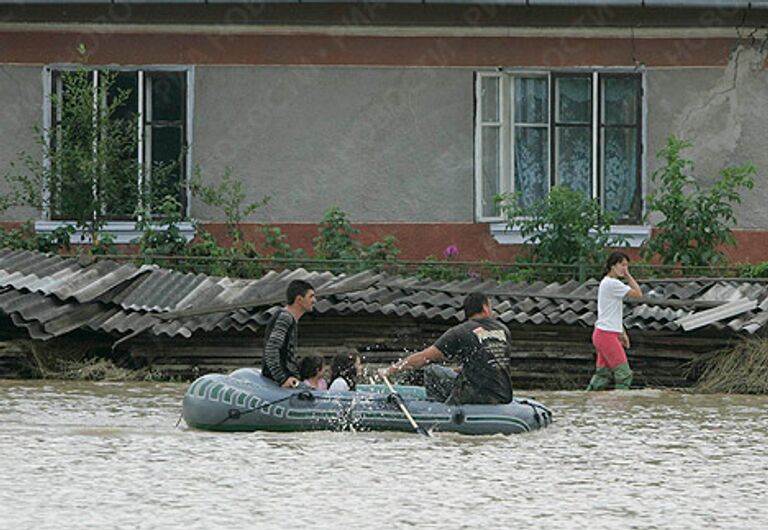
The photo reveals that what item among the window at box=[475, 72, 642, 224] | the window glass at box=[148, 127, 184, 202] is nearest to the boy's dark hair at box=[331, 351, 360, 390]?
the window at box=[475, 72, 642, 224]

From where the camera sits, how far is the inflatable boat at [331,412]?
48.9 ft

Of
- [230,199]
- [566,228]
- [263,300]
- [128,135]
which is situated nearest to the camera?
[263,300]

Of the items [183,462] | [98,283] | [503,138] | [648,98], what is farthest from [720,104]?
[183,462]

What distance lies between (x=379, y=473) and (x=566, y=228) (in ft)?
32.8

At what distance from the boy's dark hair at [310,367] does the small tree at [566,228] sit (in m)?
6.33

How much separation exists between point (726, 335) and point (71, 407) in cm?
714

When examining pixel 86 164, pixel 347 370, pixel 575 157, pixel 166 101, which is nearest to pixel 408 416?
pixel 347 370

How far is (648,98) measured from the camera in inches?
928

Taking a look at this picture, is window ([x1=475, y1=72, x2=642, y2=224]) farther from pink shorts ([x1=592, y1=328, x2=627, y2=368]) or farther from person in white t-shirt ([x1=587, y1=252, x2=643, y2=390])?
pink shorts ([x1=592, y1=328, x2=627, y2=368])

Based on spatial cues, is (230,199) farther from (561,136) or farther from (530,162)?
(561,136)

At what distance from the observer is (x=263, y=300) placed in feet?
63.9

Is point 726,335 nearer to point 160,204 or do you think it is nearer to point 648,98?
point 648,98

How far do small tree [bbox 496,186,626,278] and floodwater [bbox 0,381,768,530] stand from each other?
192 inches

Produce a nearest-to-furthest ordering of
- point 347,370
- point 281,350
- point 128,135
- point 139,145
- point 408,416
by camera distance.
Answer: point 408,416
point 281,350
point 347,370
point 128,135
point 139,145
